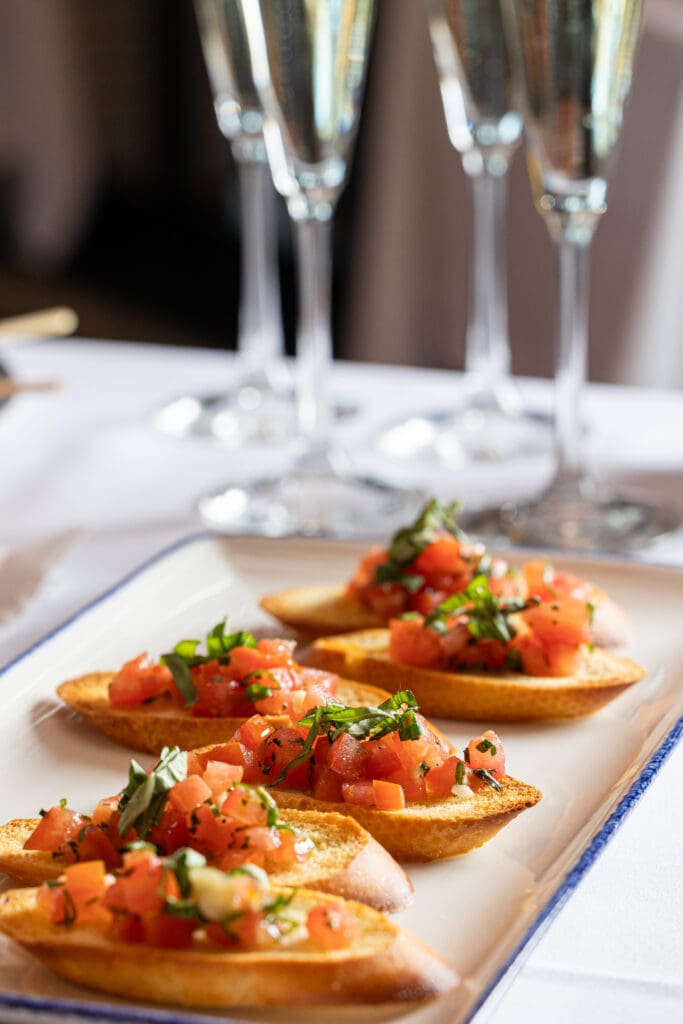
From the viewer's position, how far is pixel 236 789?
918 millimetres

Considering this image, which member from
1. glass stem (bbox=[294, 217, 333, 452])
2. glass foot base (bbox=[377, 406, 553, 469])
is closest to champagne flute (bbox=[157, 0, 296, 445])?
glass foot base (bbox=[377, 406, 553, 469])

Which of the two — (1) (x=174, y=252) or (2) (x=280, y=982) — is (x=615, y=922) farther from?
(1) (x=174, y=252)

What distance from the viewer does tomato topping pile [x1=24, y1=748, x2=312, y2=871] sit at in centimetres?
89

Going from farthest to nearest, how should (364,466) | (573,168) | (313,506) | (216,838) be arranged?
1. (364,466)
2. (313,506)
3. (573,168)
4. (216,838)

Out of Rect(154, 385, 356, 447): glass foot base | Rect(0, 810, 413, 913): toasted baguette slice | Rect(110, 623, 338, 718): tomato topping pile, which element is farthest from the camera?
Rect(154, 385, 356, 447): glass foot base

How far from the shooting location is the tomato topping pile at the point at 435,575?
4.50ft

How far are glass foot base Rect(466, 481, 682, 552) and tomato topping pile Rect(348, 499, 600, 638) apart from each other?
278mm

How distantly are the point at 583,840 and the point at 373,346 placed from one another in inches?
152

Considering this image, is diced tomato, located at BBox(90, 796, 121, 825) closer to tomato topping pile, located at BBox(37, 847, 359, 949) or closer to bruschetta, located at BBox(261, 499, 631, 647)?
tomato topping pile, located at BBox(37, 847, 359, 949)

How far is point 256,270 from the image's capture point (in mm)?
2416

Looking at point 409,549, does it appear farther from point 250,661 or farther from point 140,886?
point 140,886

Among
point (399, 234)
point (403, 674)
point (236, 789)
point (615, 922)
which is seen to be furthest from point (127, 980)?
point (399, 234)

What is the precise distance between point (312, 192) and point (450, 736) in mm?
857

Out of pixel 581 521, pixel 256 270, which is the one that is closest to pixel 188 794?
pixel 581 521
